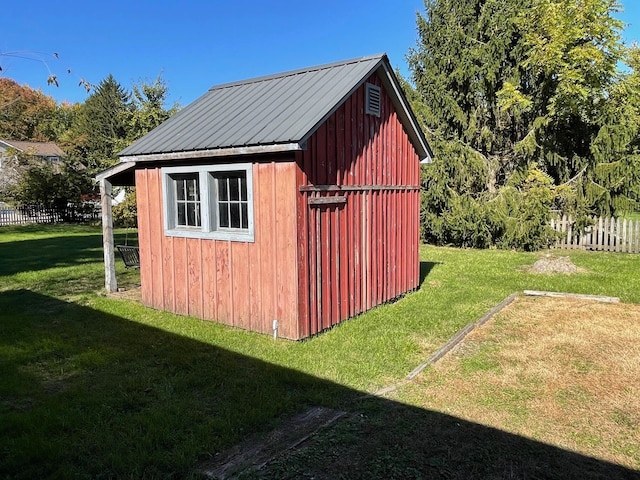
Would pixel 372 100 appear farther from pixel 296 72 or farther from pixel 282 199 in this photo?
pixel 282 199

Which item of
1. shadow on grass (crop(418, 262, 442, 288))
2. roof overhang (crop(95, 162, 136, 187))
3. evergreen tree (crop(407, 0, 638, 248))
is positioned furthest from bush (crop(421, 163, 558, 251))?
roof overhang (crop(95, 162, 136, 187))

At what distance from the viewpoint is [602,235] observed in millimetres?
15719

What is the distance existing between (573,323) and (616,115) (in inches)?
430

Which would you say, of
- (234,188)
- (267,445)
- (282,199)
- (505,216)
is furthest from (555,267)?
(267,445)

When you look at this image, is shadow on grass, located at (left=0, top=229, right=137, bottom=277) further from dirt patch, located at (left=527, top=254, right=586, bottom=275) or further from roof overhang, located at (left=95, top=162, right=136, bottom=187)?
dirt patch, located at (left=527, top=254, right=586, bottom=275)

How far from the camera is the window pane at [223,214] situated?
7430mm

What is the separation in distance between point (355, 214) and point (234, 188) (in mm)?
1977

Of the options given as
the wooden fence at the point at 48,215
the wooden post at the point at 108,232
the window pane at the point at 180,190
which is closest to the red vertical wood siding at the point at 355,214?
the window pane at the point at 180,190

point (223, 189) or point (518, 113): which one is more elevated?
point (518, 113)

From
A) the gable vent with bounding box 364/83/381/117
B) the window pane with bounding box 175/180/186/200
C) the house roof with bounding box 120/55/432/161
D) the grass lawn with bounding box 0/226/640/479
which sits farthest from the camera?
the window pane with bounding box 175/180/186/200

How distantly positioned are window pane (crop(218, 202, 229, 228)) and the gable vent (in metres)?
2.79

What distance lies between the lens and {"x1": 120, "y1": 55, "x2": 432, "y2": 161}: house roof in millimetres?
6516

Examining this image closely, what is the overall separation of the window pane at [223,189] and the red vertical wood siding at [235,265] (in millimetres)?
698

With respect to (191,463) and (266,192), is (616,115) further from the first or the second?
(191,463)
